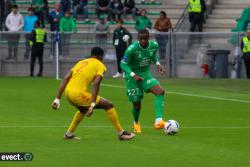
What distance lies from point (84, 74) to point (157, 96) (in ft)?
8.17

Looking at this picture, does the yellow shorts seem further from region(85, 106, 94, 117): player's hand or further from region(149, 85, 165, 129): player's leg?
region(149, 85, 165, 129): player's leg

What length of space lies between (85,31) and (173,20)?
3852 millimetres

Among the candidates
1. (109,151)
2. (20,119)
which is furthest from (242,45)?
(109,151)

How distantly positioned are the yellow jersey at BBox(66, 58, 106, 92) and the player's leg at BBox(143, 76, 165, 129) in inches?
86.2

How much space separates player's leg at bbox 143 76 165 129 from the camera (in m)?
18.1

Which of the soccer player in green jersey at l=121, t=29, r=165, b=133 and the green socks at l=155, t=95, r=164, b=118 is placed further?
the soccer player in green jersey at l=121, t=29, r=165, b=133

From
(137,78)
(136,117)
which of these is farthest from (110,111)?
(136,117)

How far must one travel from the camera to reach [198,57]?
37812mm

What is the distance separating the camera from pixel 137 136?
17.5 m

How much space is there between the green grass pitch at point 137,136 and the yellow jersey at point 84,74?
3.08ft

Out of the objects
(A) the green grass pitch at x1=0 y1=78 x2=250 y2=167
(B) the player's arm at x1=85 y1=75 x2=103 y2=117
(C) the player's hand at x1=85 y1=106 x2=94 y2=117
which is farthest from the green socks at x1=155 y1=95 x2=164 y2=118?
(C) the player's hand at x1=85 y1=106 x2=94 y2=117

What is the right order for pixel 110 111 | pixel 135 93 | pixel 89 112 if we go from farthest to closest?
pixel 135 93 → pixel 110 111 → pixel 89 112

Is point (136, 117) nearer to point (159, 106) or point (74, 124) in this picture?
point (159, 106)

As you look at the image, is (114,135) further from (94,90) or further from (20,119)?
(20,119)
